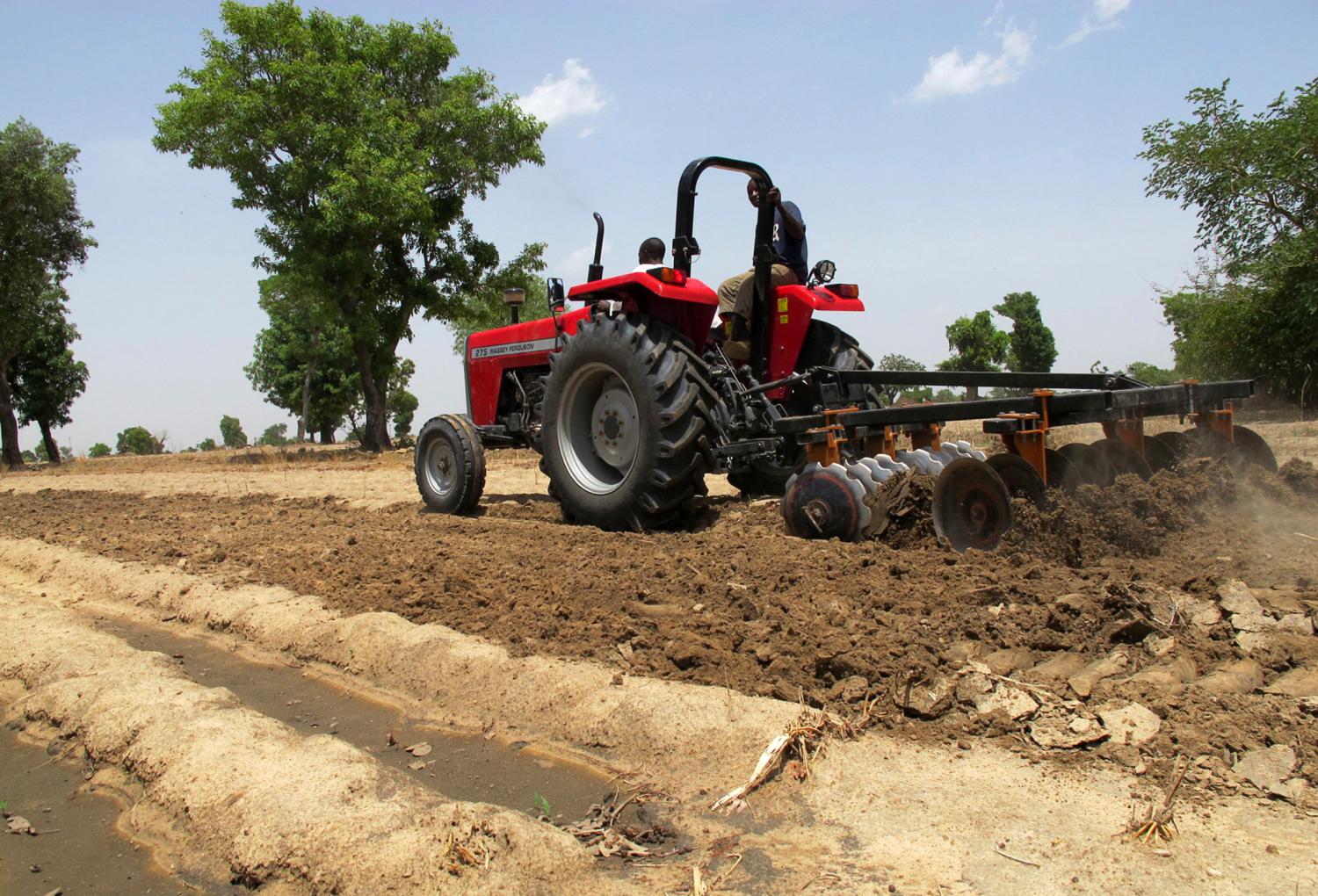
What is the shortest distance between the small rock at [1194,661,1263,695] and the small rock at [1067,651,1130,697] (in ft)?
0.78

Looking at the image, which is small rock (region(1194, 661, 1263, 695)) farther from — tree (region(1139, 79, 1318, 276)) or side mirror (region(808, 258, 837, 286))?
tree (region(1139, 79, 1318, 276))

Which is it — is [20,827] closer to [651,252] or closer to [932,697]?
[932,697]

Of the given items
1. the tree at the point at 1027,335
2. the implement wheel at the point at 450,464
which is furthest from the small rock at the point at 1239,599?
the tree at the point at 1027,335

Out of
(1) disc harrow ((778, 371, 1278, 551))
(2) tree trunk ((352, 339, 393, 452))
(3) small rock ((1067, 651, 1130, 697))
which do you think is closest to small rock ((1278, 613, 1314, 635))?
(3) small rock ((1067, 651, 1130, 697))

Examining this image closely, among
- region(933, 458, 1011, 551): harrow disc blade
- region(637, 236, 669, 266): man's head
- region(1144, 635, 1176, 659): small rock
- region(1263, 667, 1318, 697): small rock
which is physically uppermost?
region(637, 236, 669, 266): man's head

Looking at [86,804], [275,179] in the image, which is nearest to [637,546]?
[86,804]

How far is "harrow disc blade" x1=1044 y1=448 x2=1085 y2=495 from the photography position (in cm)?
505

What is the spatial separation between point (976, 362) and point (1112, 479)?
28155 millimetres

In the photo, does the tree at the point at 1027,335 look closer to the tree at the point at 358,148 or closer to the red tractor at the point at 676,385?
the tree at the point at 358,148

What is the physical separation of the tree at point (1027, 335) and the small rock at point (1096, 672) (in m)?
33.5

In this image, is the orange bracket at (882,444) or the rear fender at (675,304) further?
the rear fender at (675,304)

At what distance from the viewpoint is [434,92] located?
2109 centimetres

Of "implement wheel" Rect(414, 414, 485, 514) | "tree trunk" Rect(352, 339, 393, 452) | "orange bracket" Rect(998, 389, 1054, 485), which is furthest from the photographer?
"tree trunk" Rect(352, 339, 393, 452)

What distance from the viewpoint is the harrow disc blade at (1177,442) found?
5.21m
